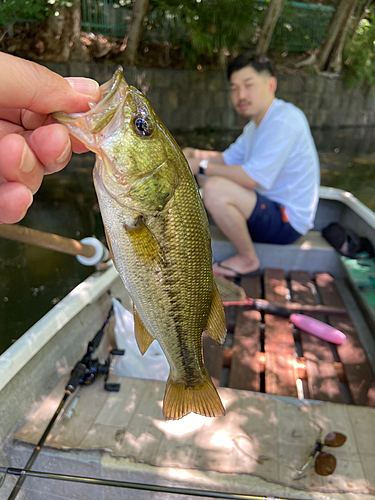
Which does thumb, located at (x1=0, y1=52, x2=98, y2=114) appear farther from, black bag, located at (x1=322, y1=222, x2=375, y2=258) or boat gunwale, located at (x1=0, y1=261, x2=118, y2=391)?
black bag, located at (x1=322, y1=222, x2=375, y2=258)

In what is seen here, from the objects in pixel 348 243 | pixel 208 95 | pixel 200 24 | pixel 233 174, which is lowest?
pixel 208 95

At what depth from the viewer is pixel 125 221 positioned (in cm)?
130

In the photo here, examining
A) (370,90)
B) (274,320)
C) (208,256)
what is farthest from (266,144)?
(370,90)

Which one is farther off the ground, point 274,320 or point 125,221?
point 125,221

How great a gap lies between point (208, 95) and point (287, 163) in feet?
39.6

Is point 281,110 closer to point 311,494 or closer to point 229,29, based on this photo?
point 311,494

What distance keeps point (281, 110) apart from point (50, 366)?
3.22 m

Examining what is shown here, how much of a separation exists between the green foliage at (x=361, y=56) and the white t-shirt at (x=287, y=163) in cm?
1677

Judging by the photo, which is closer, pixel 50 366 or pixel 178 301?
pixel 178 301

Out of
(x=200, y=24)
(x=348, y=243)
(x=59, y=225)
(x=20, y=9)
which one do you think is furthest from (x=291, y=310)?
(x=200, y=24)

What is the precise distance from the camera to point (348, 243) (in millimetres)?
4090

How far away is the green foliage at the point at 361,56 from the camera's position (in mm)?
17347

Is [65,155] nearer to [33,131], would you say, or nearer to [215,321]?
[33,131]

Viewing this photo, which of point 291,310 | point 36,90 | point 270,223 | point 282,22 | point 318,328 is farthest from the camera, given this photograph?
point 282,22
